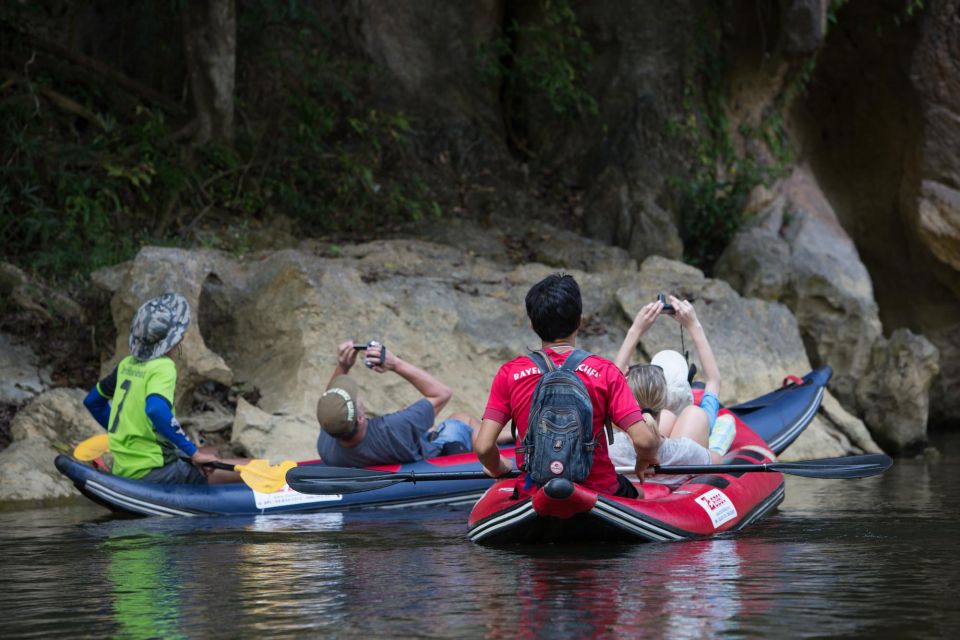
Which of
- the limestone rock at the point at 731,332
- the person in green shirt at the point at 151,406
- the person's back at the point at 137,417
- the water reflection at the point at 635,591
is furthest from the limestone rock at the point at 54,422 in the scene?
the water reflection at the point at 635,591

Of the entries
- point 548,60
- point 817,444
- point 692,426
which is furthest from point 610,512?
point 548,60

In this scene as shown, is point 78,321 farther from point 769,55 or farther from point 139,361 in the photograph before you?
point 769,55

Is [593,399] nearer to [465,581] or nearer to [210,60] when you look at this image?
[465,581]

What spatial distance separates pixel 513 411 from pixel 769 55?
32.5ft

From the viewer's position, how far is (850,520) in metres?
6.12

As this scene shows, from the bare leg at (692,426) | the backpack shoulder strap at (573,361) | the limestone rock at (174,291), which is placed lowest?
the bare leg at (692,426)

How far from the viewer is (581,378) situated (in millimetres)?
4836

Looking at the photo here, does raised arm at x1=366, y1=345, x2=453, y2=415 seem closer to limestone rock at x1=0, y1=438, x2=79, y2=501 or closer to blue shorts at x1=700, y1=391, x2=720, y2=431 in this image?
blue shorts at x1=700, y1=391, x2=720, y2=431

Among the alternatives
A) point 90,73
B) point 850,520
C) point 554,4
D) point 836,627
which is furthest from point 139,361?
point 554,4

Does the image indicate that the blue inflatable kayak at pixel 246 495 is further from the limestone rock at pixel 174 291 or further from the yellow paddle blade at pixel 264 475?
the limestone rock at pixel 174 291

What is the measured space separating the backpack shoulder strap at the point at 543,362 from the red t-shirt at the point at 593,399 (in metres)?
0.02

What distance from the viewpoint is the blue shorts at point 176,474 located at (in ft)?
23.2

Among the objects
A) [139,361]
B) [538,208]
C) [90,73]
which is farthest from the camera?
[538,208]

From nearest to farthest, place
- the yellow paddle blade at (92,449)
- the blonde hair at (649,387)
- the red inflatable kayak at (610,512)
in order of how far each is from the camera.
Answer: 1. the red inflatable kayak at (610,512)
2. the blonde hair at (649,387)
3. the yellow paddle blade at (92,449)
